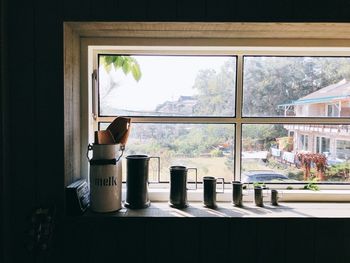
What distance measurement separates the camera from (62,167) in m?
1.47

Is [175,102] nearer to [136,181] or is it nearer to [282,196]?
[136,181]

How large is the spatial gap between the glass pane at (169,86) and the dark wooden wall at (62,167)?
1.34 ft

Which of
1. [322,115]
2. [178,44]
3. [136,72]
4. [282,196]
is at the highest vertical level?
[178,44]

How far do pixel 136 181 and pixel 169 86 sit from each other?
2.08 feet

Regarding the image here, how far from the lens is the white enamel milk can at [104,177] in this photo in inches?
58.7

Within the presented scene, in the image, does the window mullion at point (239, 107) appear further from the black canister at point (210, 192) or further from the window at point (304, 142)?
the window at point (304, 142)

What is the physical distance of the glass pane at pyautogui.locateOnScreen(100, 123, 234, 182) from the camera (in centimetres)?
184

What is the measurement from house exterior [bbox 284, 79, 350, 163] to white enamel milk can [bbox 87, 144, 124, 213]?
1.09 meters
